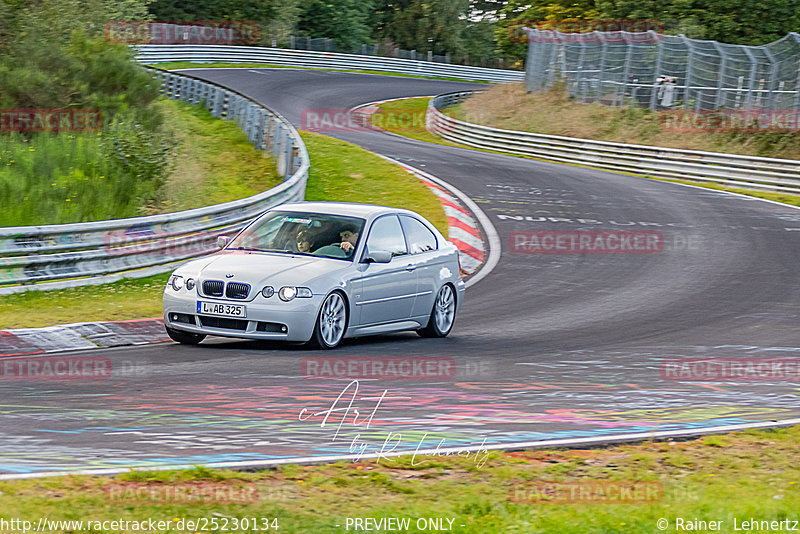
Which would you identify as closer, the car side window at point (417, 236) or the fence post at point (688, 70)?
the car side window at point (417, 236)

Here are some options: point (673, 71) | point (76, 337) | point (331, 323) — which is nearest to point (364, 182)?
point (331, 323)

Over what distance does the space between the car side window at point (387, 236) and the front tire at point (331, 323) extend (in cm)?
94

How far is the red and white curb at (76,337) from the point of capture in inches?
395

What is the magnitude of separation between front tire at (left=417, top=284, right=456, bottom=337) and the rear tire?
8.85ft

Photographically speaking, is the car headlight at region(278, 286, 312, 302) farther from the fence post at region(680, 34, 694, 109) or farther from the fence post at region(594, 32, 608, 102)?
the fence post at region(594, 32, 608, 102)

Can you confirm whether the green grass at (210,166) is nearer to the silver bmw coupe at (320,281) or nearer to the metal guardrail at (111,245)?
the metal guardrail at (111,245)

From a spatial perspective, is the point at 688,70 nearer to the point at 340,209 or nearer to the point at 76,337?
the point at 340,209

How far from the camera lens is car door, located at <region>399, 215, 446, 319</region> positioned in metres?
11.8

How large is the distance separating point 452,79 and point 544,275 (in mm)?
52875

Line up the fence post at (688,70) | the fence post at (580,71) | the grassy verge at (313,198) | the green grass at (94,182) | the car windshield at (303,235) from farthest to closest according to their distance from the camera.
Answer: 1. the fence post at (580,71)
2. the fence post at (688,70)
3. the green grass at (94,182)
4. the grassy verge at (313,198)
5. the car windshield at (303,235)

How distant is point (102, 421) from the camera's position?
22.0 ft

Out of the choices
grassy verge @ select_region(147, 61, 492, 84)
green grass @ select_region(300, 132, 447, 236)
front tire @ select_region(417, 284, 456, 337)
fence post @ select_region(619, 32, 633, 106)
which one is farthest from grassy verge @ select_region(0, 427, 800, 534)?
grassy verge @ select_region(147, 61, 492, 84)

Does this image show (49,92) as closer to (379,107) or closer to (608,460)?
(608,460)

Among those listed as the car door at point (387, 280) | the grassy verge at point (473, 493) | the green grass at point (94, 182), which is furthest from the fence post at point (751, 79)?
the grassy verge at point (473, 493)
